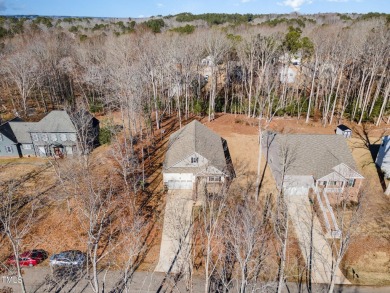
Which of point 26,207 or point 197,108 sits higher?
point 197,108

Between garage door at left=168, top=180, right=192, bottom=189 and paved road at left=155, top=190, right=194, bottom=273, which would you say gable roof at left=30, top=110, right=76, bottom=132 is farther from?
paved road at left=155, top=190, right=194, bottom=273

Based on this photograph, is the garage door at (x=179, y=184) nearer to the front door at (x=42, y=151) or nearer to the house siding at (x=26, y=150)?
the front door at (x=42, y=151)

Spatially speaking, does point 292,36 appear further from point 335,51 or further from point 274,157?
point 274,157

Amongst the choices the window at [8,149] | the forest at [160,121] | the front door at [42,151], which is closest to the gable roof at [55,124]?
the front door at [42,151]

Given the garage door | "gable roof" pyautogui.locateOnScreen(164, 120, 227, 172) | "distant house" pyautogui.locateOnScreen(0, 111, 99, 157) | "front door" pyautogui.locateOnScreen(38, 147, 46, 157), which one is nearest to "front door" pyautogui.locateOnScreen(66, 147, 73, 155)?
"distant house" pyautogui.locateOnScreen(0, 111, 99, 157)

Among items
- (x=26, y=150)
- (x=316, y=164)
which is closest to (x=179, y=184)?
(x=316, y=164)

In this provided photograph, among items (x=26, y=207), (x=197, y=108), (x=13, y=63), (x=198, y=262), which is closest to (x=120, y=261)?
(x=198, y=262)

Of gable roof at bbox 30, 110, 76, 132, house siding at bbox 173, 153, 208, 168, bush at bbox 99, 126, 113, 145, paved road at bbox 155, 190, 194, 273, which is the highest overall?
gable roof at bbox 30, 110, 76, 132
